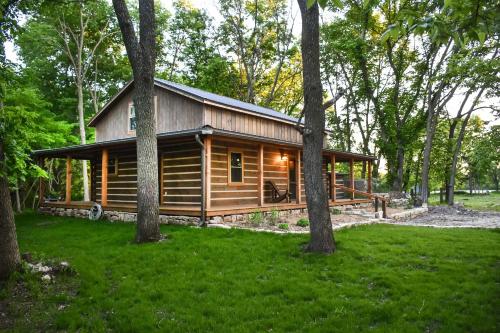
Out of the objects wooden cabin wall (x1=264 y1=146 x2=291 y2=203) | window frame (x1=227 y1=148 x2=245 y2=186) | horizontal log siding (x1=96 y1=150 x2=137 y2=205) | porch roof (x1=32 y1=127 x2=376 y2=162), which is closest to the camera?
porch roof (x1=32 y1=127 x2=376 y2=162)

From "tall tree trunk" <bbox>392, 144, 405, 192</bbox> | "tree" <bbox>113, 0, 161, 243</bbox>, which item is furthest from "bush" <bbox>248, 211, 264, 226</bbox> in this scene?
"tall tree trunk" <bbox>392, 144, 405, 192</bbox>

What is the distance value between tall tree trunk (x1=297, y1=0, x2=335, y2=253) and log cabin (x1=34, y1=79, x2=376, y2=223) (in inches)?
160

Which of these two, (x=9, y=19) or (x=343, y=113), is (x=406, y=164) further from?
(x=9, y=19)

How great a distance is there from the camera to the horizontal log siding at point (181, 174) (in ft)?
45.1

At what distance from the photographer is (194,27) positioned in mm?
30516

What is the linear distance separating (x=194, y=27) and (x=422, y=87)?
19564 mm

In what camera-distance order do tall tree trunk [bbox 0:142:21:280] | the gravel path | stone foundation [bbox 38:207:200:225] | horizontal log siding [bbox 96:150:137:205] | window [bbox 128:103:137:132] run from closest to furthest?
1. tall tree trunk [bbox 0:142:21:280]
2. stone foundation [bbox 38:207:200:225]
3. the gravel path
4. horizontal log siding [bbox 96:150:137:205]
5. window [bbox 128:103:137:132]

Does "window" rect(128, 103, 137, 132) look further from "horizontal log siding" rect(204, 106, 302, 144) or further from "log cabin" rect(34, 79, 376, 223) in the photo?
"horizontal log siding" rect(204, 106, 302, 144)

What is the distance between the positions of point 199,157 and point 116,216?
4163mm

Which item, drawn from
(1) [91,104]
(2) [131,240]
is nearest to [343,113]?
(1) [91,104]

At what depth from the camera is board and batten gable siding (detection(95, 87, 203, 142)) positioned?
576 inches

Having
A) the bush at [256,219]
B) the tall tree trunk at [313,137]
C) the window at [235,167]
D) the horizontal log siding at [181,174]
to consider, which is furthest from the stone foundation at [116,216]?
the tall tree trunk at [313,137]

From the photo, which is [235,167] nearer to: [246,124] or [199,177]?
[199,177]

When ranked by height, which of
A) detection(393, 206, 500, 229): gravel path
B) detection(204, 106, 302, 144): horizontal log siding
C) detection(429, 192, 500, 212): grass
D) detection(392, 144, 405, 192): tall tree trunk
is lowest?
detection(429, 192, 500, 212): grass
